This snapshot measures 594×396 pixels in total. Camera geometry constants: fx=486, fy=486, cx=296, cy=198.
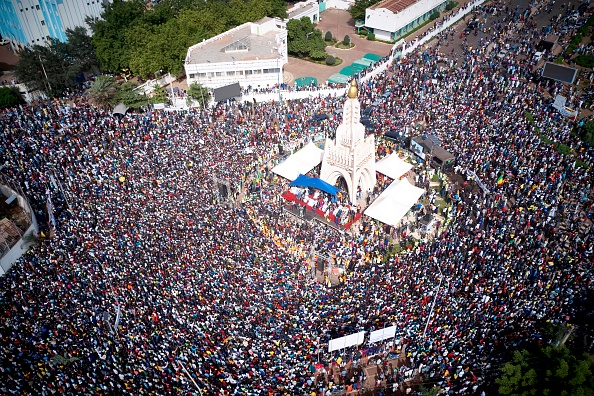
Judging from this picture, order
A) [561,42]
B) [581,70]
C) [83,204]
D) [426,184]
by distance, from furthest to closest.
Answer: [561,42] → [581,70] → [426,184] → [83,204]

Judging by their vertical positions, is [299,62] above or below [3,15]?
below

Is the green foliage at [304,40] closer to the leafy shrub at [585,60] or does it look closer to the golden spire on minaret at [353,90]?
the golden spire on minaret at [353,90]

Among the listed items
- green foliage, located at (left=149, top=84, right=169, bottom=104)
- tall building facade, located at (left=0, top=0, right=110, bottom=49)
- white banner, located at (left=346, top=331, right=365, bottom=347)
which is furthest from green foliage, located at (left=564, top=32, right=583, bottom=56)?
tall building facade, located at (left=0, top=0, right=110, bottom=49)

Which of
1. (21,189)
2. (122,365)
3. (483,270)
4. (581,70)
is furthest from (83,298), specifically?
(581,70)

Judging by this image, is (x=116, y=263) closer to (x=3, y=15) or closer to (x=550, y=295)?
(x=550, y=295)

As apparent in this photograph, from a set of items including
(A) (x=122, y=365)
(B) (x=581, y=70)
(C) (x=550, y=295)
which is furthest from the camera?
(B) (x=581, y=70)

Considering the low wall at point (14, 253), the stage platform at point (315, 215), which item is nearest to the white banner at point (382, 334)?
the stage platform at point (315, 215)

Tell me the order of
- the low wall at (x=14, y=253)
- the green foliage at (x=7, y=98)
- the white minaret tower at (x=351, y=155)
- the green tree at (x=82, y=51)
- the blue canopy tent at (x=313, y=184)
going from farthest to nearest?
the green tree at (x=82, y=51) < the green foliage at (x=7, y=98) < the blue canopy tent at (x=313, y=184) < the white minaret tower at (x=351, y=155) < the low wall at (x=14, y=253)
